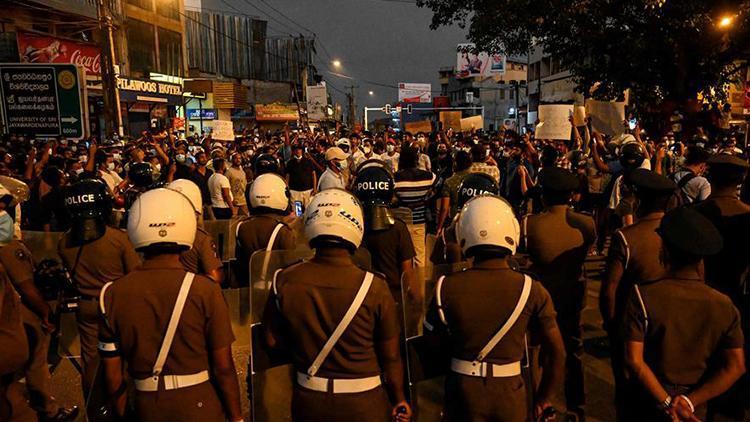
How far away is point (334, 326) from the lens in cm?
259

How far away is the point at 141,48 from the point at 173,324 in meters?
32.2

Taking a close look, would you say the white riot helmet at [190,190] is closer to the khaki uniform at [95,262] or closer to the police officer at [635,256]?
the khaki uniform at [95,262]

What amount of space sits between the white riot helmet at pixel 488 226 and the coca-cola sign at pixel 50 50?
18680mm

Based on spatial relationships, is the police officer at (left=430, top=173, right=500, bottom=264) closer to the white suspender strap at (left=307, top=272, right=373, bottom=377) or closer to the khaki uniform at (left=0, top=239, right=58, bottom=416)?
the white suspender strap at (left=307, top=272, right=373, bottom=377)

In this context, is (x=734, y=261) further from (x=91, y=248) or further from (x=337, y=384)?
(x=91, y=248)

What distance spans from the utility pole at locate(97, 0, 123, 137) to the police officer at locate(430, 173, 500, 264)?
1339 centimetres

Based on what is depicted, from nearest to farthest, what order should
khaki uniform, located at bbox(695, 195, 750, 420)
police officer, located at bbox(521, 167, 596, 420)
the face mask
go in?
1. the face mask
2. khaki uniform, located at bbox(695, 195, 750, 420)
3. police officer, located at bbox(521, 167, 596, 420)

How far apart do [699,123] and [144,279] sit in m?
17.6

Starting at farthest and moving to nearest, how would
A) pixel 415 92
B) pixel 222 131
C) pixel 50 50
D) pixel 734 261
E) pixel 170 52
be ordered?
pixel 415 92
pixel 170 52
pixel 50 50
pixel 222 131
pixel 734 261

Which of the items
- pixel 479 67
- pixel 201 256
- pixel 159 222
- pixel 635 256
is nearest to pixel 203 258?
pixel 201 256

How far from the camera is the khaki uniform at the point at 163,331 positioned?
2.57 m

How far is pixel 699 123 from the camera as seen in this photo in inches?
644

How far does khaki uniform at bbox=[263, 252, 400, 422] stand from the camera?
2.59 m

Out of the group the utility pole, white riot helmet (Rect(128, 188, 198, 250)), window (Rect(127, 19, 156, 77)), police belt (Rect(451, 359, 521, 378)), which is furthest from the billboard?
white riot helmet (Rect(128, 188, 198, 250))
